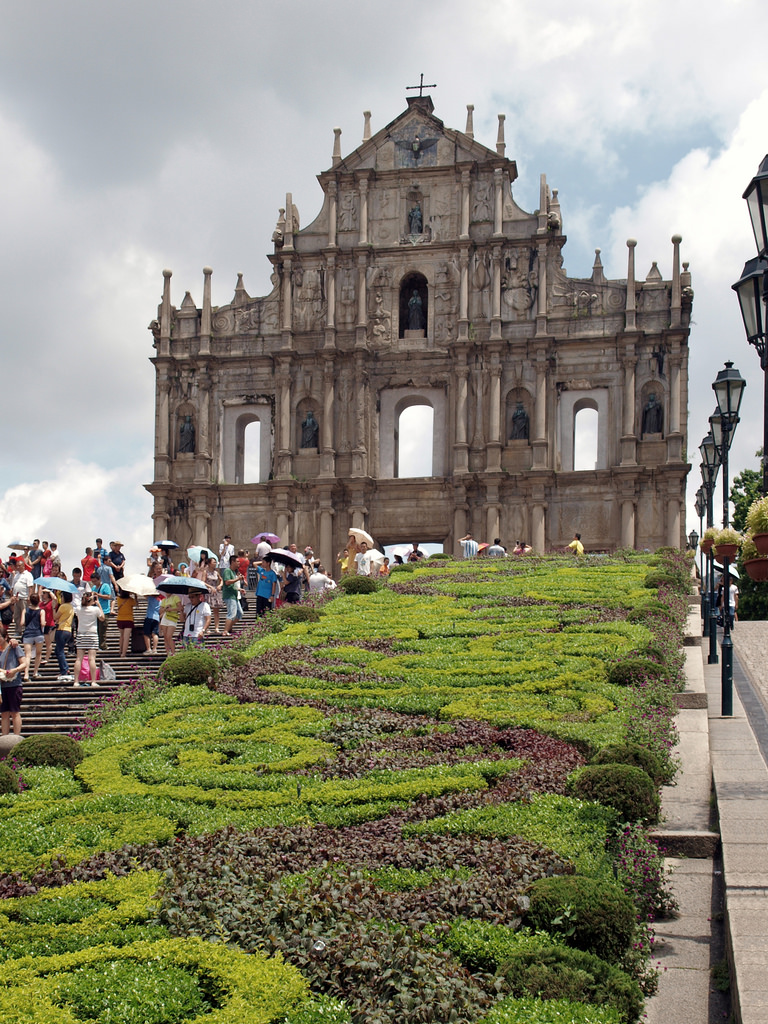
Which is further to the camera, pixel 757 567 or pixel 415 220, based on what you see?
pixel 415 220

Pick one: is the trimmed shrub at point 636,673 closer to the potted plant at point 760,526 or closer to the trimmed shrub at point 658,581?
the potted plant at point 760,526

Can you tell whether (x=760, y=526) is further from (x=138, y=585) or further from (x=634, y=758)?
(x=138, y=585)

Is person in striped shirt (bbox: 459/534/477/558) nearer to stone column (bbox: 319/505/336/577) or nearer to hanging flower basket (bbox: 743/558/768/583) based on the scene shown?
stone column (bbox: 319/505/336/577)

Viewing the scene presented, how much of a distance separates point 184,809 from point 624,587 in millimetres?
16756

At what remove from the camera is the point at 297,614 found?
2439 cm

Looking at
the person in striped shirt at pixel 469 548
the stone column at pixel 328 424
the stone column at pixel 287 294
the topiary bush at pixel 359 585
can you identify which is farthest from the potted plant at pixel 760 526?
the stone column at pixel 287 294

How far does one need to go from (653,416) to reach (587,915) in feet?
117

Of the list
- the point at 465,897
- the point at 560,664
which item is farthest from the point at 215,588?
the point at 465,897

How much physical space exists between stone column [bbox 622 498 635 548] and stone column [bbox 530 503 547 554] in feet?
9.10

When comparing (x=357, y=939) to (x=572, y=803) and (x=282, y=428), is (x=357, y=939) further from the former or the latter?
→ (x=282, y=428)

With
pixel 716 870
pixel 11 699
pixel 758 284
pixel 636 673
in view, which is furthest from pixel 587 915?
pixel 11 699

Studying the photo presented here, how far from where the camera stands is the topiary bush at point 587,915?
8578 millimetres

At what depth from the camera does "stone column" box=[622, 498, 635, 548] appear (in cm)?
4194

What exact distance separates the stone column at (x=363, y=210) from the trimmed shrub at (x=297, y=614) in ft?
79.3
